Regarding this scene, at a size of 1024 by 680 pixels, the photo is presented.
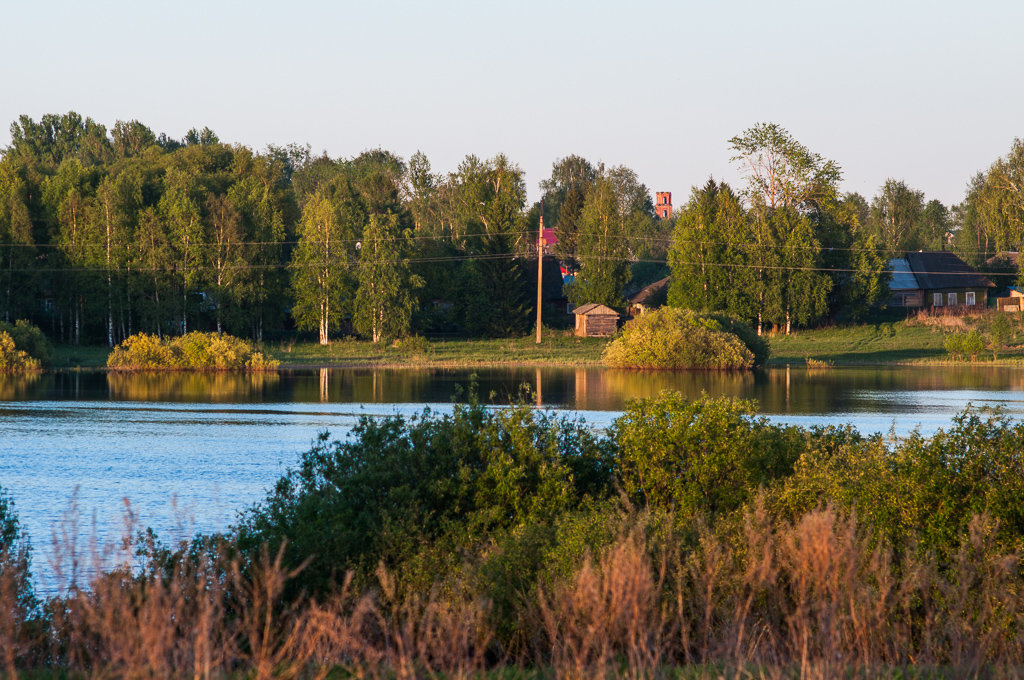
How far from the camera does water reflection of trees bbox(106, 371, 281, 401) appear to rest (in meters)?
39.2

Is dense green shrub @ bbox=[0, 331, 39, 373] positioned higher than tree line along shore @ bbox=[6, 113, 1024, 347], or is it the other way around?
tree line along shore @ bbox=[6, 113, 1024, 347]

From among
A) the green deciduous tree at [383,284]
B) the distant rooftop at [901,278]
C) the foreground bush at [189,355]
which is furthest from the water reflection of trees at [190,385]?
the distant rooftop at [901,278]

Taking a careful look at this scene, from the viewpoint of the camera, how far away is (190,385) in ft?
148

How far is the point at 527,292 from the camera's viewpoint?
7500 centimetres

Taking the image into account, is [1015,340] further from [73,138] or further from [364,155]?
[73,138]

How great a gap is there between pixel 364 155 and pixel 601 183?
4633 centimetres

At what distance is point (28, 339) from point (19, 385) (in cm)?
954

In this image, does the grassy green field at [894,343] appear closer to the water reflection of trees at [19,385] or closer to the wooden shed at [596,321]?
the wooden shed at [596,321]

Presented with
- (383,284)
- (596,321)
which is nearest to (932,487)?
(383,284)

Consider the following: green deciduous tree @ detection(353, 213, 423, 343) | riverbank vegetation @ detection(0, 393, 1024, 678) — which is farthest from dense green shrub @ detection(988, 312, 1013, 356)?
riverbank vegetation @ detection(0, 393, 1024, 678)

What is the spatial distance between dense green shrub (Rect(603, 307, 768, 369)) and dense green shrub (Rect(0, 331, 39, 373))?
28.3m

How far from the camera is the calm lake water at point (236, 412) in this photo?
17.6 metres

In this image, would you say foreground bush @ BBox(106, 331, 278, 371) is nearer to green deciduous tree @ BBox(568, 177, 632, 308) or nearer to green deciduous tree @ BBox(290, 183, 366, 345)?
green deciduous tree @ BBox(290, 183, 366, 345)

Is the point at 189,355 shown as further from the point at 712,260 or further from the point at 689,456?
the point at 689,456
